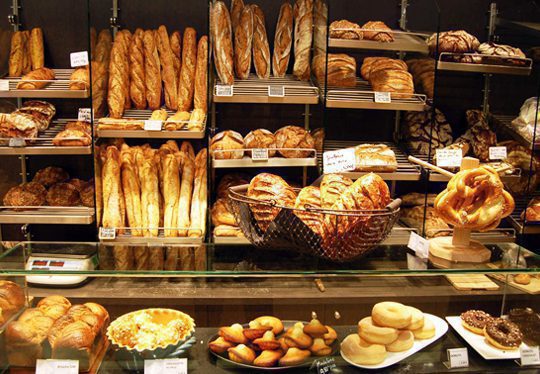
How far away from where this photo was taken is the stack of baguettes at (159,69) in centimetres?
361

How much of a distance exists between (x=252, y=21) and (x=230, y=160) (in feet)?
3.26

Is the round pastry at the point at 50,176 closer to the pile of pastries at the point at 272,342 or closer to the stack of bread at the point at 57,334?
the stack of bread at the point at 57,334

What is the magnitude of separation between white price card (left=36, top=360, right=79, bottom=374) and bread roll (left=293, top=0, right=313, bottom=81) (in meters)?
2.72

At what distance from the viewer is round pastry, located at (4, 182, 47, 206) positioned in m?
3.52

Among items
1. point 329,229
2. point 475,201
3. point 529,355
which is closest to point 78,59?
point 329,229

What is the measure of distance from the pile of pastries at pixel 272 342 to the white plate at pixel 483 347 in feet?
1.43

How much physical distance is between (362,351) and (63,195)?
2549mm

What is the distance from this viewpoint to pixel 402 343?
5.65 ft

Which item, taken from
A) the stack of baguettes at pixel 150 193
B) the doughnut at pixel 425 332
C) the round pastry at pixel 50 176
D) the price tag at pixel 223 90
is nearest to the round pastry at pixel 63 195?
the round pastry at pixel 50 176

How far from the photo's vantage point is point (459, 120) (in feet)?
13.7

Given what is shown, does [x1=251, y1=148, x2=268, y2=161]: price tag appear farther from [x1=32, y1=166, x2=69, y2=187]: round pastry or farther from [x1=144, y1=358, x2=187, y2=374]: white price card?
[x1=144, y1=358, x2=187, y2=374]: white price card

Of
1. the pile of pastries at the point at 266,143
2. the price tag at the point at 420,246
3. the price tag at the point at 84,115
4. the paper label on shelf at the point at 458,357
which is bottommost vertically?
the paper label on shelf at the point at 458,357

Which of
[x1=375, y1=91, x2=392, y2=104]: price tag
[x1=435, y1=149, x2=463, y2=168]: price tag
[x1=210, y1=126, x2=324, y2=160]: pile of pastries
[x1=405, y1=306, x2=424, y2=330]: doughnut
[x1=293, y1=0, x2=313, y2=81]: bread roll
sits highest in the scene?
[x1=293, y1=0, x2=313, y2=81]: bread roll

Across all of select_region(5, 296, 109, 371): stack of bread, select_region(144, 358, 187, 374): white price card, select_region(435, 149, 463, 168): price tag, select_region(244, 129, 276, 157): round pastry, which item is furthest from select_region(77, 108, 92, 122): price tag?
select_region(144, 358, 187, 374): white price card
